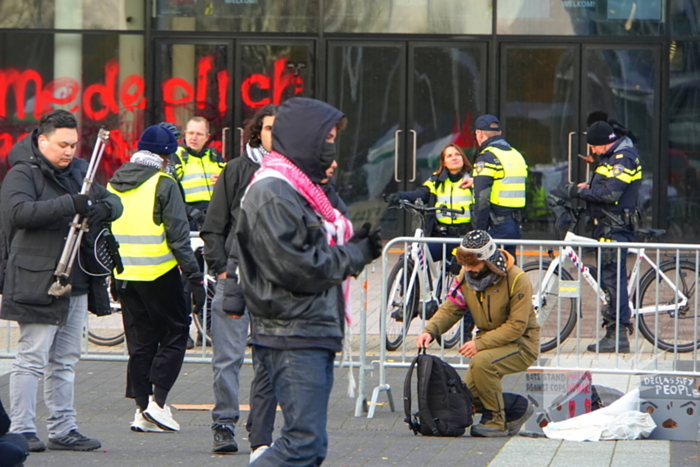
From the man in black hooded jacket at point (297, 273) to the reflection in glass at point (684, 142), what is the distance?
39.1ft

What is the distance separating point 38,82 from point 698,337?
10.7m

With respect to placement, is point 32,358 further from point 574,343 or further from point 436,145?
point 436,145

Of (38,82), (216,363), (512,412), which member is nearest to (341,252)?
(216,363)

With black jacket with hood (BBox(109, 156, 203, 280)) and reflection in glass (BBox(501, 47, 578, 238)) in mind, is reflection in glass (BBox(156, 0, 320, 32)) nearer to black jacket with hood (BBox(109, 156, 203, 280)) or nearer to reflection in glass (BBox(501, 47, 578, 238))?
reflection in glass (BBox(501, 47, 578, 238))

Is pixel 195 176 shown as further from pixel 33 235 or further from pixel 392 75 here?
pixel 392 75

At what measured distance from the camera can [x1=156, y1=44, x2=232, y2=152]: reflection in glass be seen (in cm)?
1591

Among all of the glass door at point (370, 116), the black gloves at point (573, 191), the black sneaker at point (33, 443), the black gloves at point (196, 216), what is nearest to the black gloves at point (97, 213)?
the black sneaker at point (33, 443)

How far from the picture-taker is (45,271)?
6191mm

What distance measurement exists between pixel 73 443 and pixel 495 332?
2.53m

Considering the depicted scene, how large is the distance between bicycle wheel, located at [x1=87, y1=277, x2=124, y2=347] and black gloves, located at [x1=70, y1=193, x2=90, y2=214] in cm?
333

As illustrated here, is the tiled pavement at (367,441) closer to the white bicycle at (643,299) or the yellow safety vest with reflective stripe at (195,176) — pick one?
the white bicycle at (643,299)

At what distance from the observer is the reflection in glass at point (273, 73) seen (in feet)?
52.1

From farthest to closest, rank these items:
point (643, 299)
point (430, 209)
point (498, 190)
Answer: point (430, 209)
point (498, 190)
point (643, 299)

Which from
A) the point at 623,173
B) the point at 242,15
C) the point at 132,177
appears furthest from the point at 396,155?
the point at 132,177
